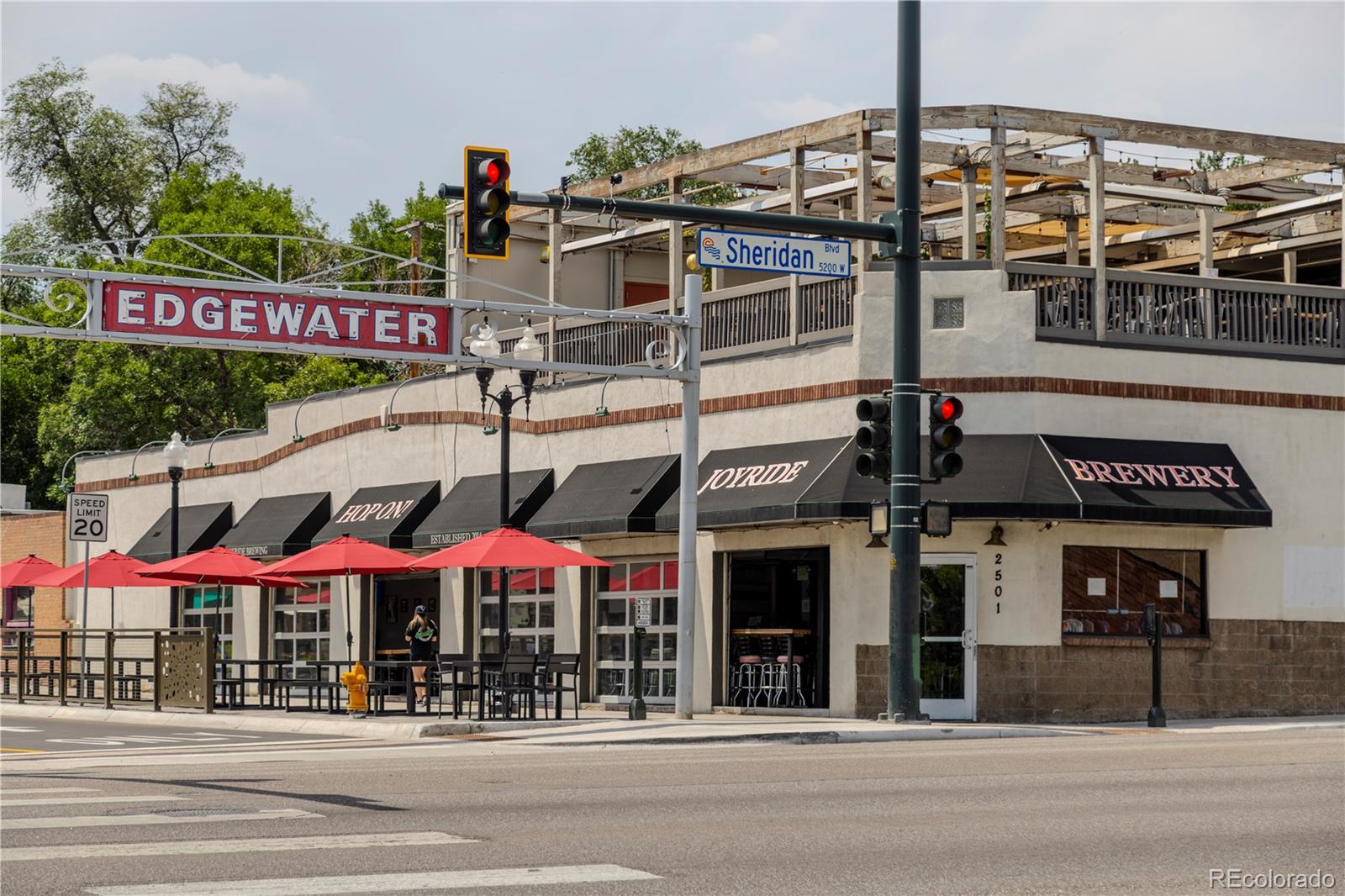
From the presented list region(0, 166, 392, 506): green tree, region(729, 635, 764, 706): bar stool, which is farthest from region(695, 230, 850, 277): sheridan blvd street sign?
region(0, 166, 392, 506): green tree

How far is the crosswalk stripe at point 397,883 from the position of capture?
27.8 ft

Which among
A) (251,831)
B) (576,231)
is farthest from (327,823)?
(576,231)

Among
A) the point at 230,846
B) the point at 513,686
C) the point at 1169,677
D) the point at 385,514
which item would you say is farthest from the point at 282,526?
the point at 230,846

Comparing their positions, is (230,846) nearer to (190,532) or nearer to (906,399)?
(906,399)

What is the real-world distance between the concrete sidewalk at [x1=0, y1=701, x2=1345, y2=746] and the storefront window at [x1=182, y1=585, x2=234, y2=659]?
12.3 m

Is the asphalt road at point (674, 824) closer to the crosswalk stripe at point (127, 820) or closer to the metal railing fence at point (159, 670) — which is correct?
the crosswalk stripe at point (127, 820)

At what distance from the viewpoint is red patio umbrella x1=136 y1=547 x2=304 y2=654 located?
3003 centimetres

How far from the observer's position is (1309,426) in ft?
89.5

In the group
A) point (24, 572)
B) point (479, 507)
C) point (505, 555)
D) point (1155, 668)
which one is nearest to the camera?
point (1155, 668)

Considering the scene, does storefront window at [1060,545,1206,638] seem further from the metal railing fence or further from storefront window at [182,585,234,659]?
storefront window at [182,585,234,659]

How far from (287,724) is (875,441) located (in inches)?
361

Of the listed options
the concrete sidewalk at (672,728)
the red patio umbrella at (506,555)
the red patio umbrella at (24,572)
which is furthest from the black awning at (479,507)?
the red patio umbrella at (24,572)

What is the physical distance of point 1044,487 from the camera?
80.2ft

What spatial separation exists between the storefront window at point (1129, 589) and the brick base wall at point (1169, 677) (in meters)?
0.27
